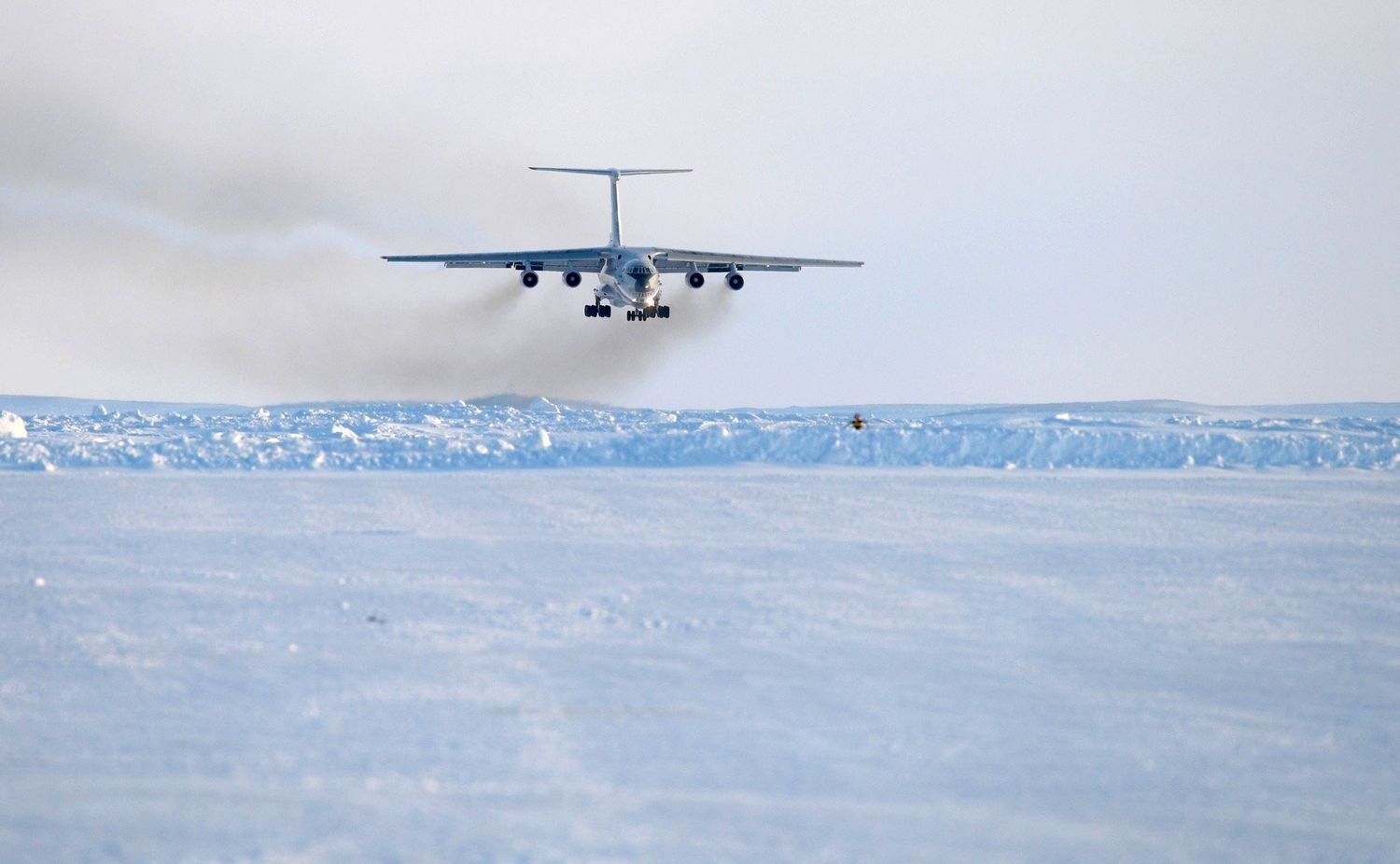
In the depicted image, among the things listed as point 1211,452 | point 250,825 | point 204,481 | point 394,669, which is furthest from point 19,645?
point 1211,452

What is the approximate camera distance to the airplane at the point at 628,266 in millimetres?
43469

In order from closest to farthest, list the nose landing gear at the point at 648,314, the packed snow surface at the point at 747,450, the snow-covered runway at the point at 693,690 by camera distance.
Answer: the snow-covered runway at the point at 693,690
the packed snow surface at the point at 747,450
the nose landing gear at the point at 648,314

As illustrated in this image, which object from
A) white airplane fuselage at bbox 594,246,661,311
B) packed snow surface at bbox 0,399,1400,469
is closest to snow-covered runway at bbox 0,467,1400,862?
packed snow surface at bbox 0,399,1400,469

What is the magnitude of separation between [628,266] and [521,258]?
16.1ft

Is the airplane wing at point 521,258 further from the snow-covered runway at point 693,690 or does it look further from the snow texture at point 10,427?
the snow-covered runway at point 693,690

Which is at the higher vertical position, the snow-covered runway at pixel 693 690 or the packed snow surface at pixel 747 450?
the packed snow surface at pixel 747 450

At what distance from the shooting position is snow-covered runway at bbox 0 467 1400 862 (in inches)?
257

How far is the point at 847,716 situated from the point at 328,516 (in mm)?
10845

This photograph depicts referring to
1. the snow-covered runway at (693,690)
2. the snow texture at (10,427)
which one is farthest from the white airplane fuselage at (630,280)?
the snow-covered runway at (693,690)

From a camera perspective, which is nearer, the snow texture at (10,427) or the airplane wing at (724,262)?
the snow texture at (10,427)

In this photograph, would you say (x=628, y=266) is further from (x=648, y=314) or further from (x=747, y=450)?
(x=747, y=450)

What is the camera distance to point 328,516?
17.5 meters

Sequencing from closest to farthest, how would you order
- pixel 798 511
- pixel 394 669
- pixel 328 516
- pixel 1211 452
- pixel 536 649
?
pixel 394 669
pixel 536 649
pixel 328 516
pixel 798 511
pixel 1211 452

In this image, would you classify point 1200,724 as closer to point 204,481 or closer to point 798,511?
point 798,511
